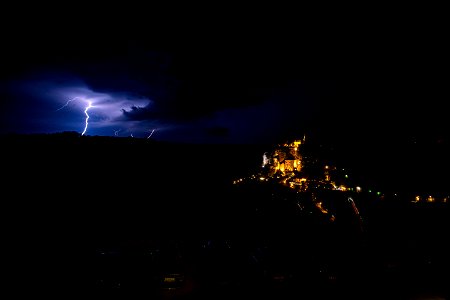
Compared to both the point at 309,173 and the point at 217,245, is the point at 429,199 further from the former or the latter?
the point at 217,245

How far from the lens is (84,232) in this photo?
970cm

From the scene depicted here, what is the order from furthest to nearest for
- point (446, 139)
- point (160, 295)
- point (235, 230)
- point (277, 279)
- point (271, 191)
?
point (271, 191)
point (235, 230)
point (446, 139)
point (277, 279)
point (160, 295)

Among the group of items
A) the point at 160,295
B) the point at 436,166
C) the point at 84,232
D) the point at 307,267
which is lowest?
the point at 84,232

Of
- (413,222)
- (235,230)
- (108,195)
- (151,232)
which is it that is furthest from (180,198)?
(413,222)

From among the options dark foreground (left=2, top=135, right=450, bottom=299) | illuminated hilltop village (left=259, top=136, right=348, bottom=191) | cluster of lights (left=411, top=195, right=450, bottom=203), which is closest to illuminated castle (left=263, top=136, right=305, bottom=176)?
illuminated hilltop village (left=259, top=136, right=348, bottom=191)

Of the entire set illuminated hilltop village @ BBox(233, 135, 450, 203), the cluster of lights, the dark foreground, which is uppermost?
illuminated hilltop village @ BBox(233, 135, 450, 203)

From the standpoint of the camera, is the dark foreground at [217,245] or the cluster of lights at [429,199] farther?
the cluster of lights at [429,199]

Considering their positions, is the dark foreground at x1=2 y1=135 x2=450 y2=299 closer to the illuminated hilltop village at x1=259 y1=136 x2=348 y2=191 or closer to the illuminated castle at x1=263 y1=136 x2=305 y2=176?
the illuminated hilltop village at x1=259 y1=136 x2=348 y2=191

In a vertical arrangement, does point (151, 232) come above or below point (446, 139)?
below

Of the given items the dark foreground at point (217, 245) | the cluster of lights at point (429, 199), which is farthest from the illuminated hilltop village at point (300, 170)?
the cluster of lights at point (429, 199)

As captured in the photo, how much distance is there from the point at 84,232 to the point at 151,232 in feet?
8.33

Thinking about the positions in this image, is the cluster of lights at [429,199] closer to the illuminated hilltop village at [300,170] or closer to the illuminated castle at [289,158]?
the illuminated hilltop village at [300,170]

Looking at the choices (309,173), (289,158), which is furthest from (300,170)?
(309,173)

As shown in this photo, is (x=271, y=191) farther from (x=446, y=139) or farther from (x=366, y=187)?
(x=446, y=139)
